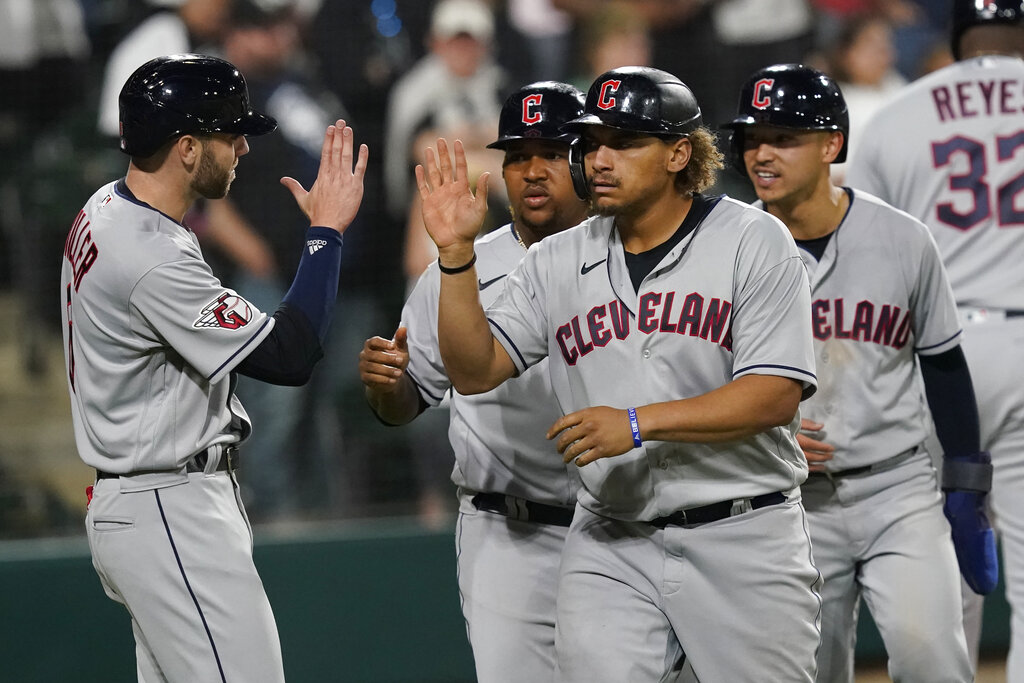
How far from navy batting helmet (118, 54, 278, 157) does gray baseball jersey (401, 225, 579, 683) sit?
0.73m

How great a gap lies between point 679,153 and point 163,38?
12.9ft

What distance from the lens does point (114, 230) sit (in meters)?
2.77

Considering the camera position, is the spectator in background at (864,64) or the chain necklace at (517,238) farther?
the spectator in background at (864,64)

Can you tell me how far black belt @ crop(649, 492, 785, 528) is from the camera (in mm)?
2713

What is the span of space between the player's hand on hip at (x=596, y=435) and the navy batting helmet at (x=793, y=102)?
117cm

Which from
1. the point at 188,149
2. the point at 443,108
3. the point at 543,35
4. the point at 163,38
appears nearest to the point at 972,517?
the point at 188,149

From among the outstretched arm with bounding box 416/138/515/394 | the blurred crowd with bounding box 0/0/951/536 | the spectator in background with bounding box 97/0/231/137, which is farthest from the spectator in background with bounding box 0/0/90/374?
the outstretched arm with bounding box 416/138/515/394

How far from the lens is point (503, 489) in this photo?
129 inches

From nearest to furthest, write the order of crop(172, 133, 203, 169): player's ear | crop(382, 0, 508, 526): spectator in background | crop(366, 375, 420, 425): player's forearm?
crop(172, 133, 203, 169): player's ear
crop(366, 375, 420, 425): player's forearm
crop(382, 0, 508, 526): spectator in background

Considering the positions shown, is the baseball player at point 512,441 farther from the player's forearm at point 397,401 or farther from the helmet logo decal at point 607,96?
the helmet logo decal at point 607,96

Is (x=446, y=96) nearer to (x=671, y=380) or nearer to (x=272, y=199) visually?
(x=272, y=199)

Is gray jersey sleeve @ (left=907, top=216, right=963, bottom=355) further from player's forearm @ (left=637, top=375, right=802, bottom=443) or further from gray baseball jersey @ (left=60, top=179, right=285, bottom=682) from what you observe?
gray baseball jersey @ (left=60, top=179, right=285, bottom=682)

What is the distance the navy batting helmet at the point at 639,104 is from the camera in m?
2.67

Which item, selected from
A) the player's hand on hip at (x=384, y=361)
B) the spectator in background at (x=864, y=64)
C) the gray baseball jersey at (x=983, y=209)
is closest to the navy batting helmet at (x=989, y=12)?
the gray baseball jersey at (x=983, y=209)
